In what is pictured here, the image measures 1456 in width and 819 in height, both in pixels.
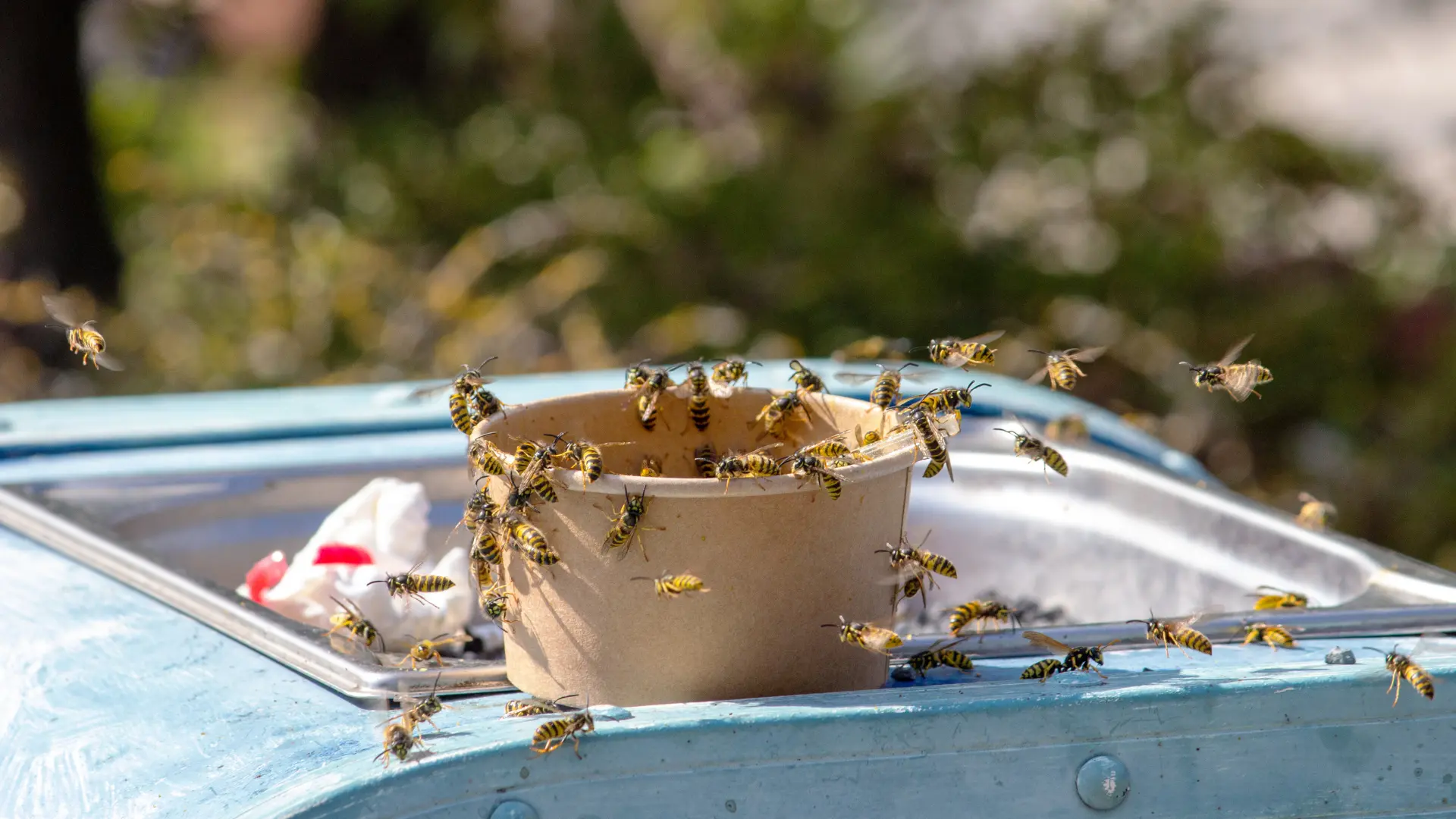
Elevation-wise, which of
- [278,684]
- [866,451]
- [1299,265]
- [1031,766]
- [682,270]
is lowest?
[1031,766]

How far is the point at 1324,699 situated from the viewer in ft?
5.34

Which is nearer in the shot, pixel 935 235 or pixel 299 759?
pixel 299 759

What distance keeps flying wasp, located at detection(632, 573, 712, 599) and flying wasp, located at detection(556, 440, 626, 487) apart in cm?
13

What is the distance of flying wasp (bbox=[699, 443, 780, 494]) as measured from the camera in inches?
63.2

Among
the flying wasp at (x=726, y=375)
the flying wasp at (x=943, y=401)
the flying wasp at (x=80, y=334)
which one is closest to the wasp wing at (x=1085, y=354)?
the flying wasp at (x=943, y=401)

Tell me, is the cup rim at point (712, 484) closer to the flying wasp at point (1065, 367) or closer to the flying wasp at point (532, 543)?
the flying wasp at point (532, 543)

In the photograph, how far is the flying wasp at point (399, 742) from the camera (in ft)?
4.81

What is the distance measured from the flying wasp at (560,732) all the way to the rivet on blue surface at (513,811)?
62 mm

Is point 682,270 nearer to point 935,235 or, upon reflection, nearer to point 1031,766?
point 935,235

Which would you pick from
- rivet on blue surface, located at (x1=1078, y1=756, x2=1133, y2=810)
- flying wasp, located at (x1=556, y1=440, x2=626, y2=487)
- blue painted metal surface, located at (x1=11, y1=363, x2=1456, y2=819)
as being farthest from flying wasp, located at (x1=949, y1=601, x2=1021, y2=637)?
flying wasp, located at (x1=556, y1=440, x2=626, y2=487)

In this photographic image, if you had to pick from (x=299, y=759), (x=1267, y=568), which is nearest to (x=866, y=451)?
(x=299, y=759)

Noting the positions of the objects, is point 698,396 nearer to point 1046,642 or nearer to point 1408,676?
point 1046,642

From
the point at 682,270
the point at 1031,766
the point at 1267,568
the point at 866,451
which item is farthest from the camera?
the point at 682,270

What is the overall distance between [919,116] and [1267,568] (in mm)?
5909
